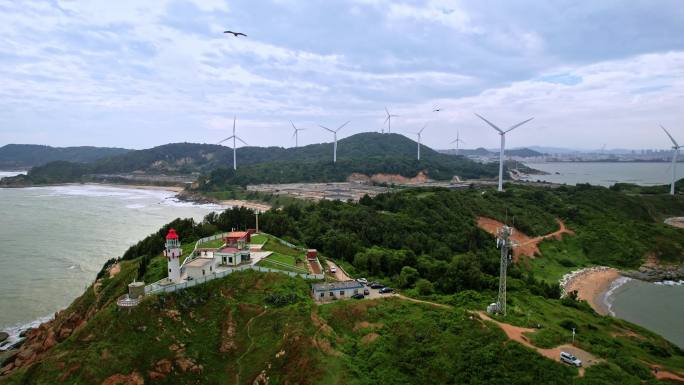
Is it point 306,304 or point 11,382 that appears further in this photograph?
point 306,304

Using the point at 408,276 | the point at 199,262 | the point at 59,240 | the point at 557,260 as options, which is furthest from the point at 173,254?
the point at 557,260

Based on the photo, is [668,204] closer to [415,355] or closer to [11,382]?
[415,355]

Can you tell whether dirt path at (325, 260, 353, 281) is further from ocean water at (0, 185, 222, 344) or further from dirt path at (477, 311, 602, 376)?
ocean water at (0, 185, 222, 344)

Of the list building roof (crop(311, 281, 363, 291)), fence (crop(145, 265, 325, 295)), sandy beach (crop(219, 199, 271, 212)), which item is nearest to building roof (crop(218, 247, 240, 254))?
fence (crop(145, 265, 325, 295))

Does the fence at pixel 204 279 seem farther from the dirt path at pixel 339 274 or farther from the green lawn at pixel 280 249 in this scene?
the green lawn at pixel 280 249

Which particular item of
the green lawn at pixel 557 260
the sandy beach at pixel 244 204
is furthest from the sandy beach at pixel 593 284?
the sandy beach at pixel 244 204

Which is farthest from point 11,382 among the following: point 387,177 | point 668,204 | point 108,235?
point 387,177
